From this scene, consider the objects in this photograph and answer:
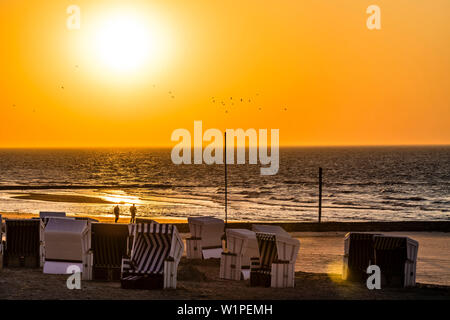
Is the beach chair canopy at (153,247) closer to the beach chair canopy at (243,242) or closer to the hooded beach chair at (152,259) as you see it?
the hooded beach chair at (152,259)

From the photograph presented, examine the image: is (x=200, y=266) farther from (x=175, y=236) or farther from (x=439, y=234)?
(x=439, y=234)

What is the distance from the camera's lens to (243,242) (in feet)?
53.4

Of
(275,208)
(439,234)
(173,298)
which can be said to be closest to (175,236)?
(173,298)

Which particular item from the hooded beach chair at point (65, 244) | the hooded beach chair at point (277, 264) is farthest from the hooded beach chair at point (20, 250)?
the hooded beach chair at point (277, 264)

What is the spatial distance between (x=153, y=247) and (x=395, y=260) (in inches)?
217

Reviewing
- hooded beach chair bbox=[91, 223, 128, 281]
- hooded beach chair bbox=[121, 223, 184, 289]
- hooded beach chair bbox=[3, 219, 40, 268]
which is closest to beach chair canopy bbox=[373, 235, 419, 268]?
hooded beach chair bbox=[121, 223, 184, 289]

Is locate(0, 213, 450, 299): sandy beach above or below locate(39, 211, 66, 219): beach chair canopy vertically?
below

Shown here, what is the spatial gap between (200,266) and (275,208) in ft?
148

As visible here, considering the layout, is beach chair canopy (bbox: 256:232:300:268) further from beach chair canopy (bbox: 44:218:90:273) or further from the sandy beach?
beach chair canopy (bbox: 44:218:90:273)

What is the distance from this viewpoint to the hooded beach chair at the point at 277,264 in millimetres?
14992

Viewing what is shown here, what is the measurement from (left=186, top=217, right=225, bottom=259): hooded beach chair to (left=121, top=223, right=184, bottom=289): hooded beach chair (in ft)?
18.7

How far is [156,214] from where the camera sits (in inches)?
2119

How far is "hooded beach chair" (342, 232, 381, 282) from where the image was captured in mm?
15898

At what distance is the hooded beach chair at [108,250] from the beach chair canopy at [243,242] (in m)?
2.67
